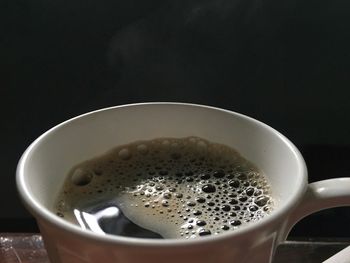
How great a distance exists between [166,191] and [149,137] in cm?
4

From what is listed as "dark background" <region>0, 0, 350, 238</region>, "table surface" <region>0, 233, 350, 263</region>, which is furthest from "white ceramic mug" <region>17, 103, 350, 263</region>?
"dark background" <region>0, 0, 350, 238</region>

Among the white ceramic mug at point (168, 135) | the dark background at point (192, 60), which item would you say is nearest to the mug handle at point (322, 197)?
the white ceramic mug at point (168, 135)

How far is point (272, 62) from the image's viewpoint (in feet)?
2.49

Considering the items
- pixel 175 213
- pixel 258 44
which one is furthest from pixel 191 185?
pixel 258 44

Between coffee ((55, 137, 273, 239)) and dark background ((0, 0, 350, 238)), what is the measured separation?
0.38m

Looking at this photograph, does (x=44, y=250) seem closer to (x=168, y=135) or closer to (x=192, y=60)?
(x=168, y=135)

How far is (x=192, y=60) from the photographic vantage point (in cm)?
76

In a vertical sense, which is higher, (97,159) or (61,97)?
(97,159)

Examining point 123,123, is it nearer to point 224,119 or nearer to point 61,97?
point 224,119

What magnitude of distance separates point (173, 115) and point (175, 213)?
66 millimetres

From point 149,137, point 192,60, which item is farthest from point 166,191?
point 192,60

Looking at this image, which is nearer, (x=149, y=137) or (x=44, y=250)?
(x=149, y=137)

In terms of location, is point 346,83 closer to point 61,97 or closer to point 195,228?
point 61,97

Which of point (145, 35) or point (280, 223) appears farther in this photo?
point (145, 35)
